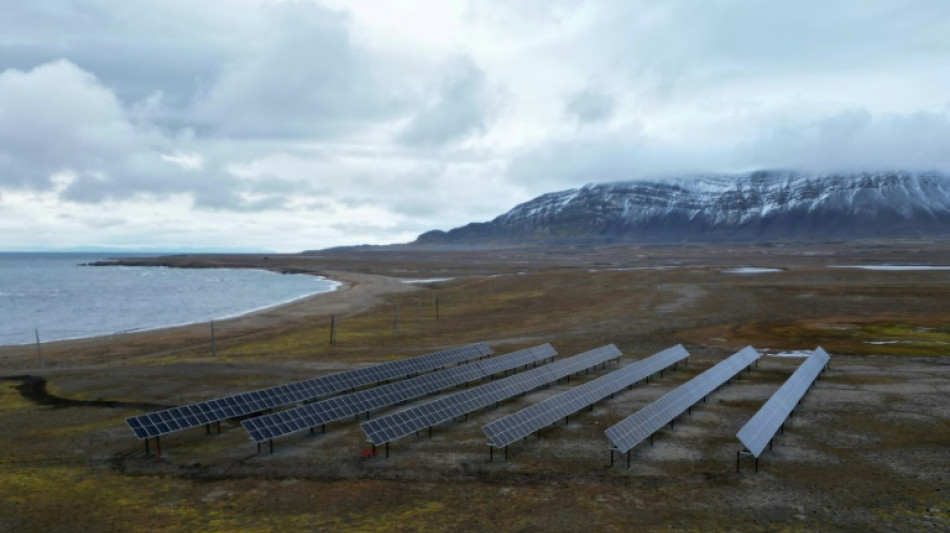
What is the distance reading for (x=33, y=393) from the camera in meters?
37.4

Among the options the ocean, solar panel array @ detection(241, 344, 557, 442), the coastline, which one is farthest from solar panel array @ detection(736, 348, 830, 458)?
the ocean

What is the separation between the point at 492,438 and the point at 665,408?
8655mm

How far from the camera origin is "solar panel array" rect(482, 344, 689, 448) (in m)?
24.9

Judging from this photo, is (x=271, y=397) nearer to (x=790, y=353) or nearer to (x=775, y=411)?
(x=775, y=411)

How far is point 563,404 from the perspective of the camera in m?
29.2

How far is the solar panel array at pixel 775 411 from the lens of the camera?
23250 millimetres

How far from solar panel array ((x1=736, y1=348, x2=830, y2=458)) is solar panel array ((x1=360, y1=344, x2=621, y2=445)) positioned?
1197cm

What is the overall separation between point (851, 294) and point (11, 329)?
108000 mm

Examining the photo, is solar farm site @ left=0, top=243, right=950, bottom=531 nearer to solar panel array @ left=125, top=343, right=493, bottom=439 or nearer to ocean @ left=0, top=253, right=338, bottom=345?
solar panel array @ left=125, top=343, right=493, bottom=439

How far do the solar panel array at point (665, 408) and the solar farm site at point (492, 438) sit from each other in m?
0.12

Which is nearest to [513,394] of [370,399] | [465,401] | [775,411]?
[465,401]

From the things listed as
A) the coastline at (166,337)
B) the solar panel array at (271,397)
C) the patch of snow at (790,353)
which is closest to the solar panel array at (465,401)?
the solar panel array at (271,397)

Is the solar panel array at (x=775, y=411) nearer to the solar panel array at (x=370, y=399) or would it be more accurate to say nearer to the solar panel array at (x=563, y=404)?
the solar panel array at (x=563, y=404)

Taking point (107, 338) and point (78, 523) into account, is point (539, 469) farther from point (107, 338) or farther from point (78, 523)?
point (107, 338)
